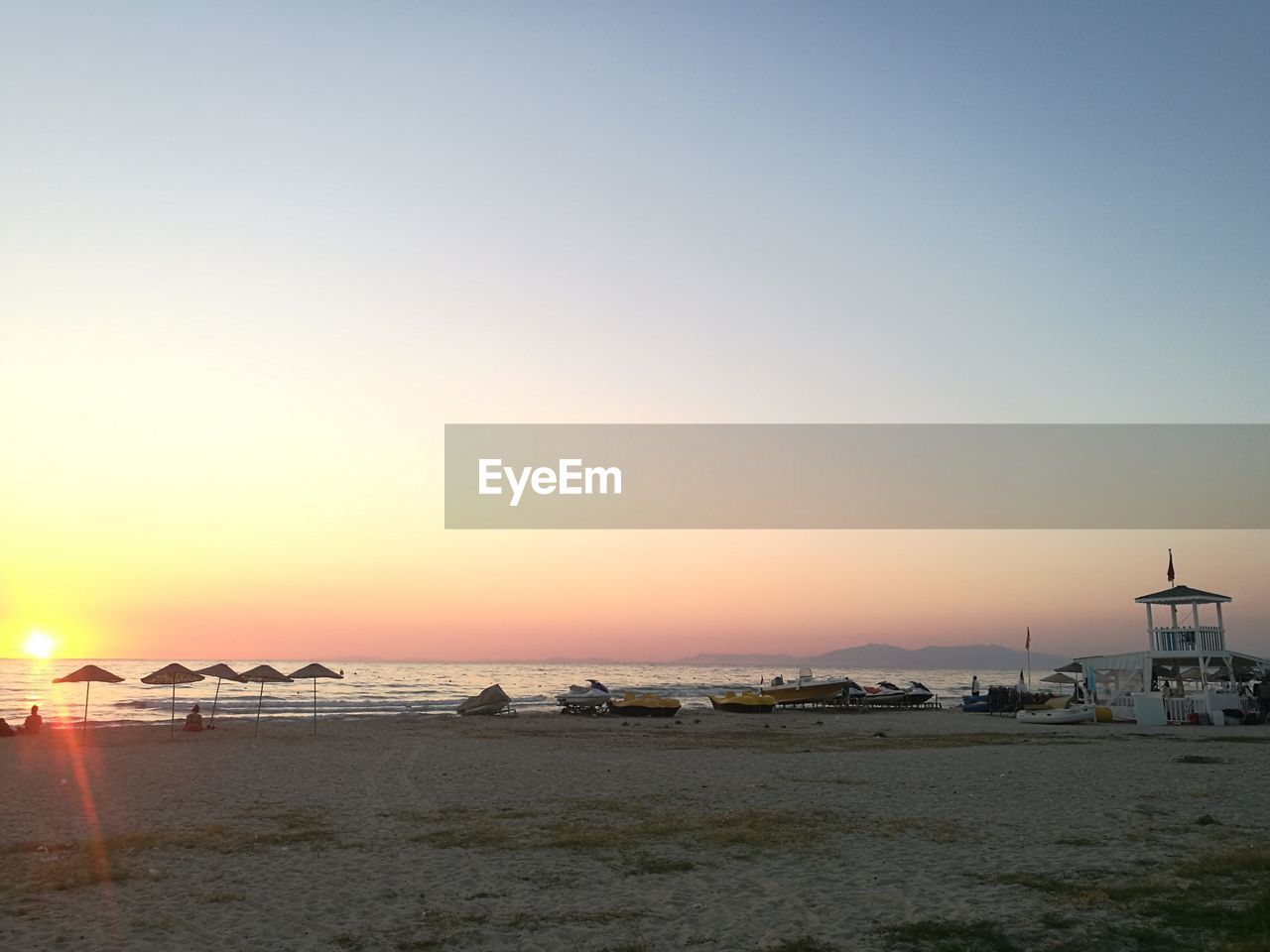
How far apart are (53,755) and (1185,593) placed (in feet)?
126

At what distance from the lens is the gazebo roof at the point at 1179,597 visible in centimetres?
3497

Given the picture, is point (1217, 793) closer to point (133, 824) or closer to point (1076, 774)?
point (1076, 774)

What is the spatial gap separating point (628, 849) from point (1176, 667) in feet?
110

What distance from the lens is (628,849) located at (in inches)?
489

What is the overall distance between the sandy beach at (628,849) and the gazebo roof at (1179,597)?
468 inches

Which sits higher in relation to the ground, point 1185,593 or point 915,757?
point 1185,593

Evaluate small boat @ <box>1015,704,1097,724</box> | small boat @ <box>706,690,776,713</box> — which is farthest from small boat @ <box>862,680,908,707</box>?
small boat @ <box>1015,704,1097,724</box>

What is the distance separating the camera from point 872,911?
9.18m

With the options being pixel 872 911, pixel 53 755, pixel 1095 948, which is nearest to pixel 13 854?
pixel 872 911

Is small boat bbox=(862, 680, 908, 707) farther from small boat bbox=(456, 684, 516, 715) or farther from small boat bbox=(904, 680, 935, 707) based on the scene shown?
small boat bbox=(456, 684, 516, 715)

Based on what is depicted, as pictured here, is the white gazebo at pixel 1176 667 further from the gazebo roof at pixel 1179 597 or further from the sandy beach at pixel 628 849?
the sandy beach at pixel 628 849

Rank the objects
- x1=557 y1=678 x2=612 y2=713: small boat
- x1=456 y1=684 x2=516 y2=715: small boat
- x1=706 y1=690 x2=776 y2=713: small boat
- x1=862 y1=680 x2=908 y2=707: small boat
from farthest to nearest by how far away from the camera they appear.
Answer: x1=862 y1=680 x2=908 y2=707: small boat < x1=706 y1=690 x2=776 y2=713: small boat < x1=557 y1=678 x2=612 y2=713: small boat < x1=456 y1=684 x2=516 y2=715: small boat

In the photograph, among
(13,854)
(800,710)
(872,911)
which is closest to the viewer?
(872,911)

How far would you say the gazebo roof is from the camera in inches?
1377
